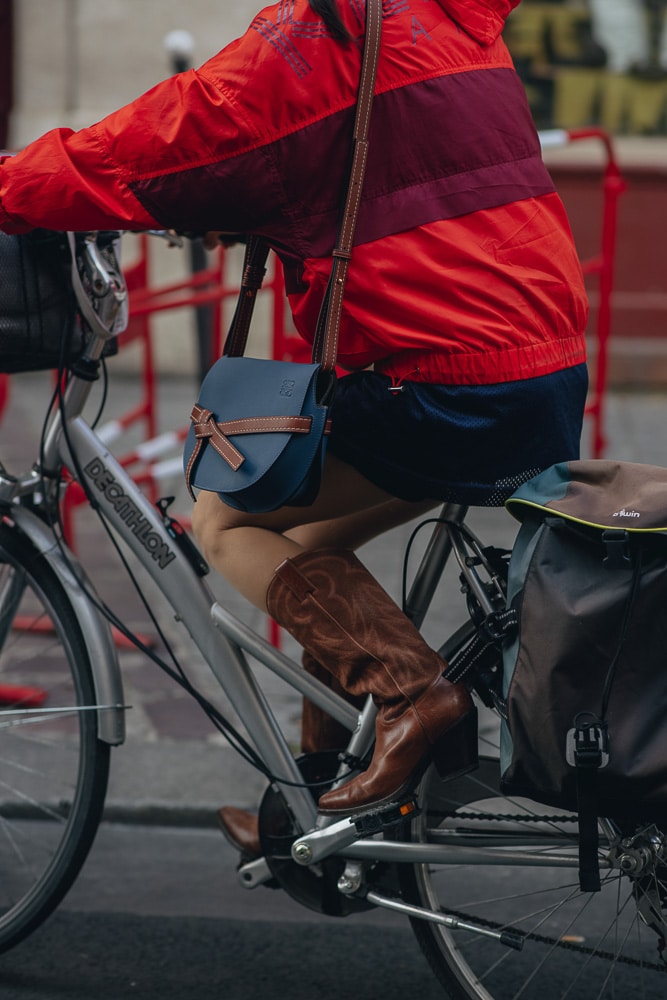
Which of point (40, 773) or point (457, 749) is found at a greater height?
point (457, 749)

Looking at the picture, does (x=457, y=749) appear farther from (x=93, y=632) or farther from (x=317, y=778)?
→ (x=93, y=632)

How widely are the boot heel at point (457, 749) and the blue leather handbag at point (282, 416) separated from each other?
1.76 ft

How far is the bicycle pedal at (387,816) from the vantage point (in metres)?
2.58

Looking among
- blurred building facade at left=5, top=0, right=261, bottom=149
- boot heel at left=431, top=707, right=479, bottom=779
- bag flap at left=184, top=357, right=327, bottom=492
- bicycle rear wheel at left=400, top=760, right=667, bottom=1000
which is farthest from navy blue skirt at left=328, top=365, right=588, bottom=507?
blurred building facade at left=5, top=0, right=261, bottom=149

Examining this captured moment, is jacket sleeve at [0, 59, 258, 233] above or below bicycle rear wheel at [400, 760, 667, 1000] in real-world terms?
above

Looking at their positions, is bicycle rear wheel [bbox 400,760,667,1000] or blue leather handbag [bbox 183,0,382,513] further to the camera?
bicycle rear wheel [bbox 400,760,667,1000]

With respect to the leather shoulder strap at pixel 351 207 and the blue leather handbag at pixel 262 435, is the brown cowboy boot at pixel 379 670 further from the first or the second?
the leather shoulder strap at pixel 351 207

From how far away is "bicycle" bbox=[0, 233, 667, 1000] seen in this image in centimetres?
257

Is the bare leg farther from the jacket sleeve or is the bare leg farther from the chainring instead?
the jacket sleeve

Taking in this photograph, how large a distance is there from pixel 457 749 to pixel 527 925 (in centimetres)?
57

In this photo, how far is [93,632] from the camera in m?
2.86

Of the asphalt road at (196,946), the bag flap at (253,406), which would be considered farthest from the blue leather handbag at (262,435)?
the asphalt road at (196,946)

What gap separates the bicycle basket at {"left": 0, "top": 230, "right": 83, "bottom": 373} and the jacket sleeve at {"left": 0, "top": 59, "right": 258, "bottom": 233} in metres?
0.27

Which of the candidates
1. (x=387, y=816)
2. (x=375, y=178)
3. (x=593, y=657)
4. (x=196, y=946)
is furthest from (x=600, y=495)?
(x=196, y=946)
